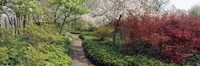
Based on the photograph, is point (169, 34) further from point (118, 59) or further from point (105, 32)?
point (105, 32)

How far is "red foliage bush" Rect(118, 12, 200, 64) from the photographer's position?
58.9ft

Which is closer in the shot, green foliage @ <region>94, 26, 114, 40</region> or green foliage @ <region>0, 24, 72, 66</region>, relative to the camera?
green foliage @ <region>0, 24, 72, 66</region>

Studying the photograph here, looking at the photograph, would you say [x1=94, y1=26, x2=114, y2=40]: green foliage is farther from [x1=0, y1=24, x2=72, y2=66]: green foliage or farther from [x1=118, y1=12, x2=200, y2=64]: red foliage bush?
[x1=0, y1=24, x2=72, y2=66]: green foliage

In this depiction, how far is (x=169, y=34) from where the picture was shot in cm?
1866

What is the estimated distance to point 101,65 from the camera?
1752 cm

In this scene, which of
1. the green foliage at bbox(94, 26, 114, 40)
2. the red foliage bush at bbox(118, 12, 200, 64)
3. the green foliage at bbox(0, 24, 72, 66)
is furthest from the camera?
the green foliage at bbox(94, 26, 114, 40)

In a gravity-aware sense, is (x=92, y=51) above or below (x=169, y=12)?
below

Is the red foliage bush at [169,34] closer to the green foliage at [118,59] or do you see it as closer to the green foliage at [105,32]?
the green foliage at [118,59]

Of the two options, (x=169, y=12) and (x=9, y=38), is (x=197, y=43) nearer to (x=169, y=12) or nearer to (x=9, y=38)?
(x=169, y=12)

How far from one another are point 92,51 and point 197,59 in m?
6.95

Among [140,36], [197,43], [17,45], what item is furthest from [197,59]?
[17,45]

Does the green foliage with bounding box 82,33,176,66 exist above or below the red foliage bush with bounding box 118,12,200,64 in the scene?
below

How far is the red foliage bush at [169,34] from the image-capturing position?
18.0 meters

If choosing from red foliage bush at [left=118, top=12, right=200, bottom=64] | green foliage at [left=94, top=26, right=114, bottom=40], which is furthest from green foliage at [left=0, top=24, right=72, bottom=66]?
green foliage at [left=94, top=26, right=114, bottom=40]
